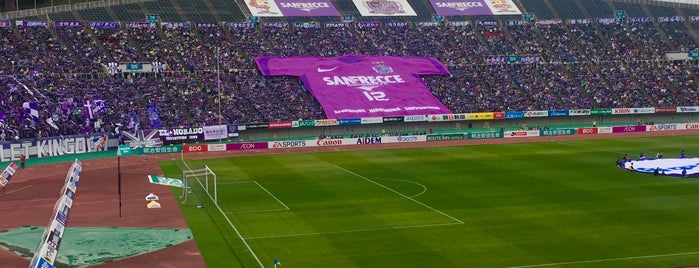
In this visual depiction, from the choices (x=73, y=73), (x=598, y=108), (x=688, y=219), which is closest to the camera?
(x=688, y=219)

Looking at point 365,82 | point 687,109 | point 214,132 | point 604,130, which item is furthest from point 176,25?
point 687,109

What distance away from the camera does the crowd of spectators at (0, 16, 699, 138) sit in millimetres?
86812

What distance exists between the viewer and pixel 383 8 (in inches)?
4811

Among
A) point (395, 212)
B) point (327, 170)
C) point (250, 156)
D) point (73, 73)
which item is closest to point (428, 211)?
point (395, 212)

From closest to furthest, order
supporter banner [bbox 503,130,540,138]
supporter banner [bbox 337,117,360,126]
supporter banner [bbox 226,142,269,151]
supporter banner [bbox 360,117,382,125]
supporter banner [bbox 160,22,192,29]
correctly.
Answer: supporter banner [bbox 226,142,269,151] < supporter banner [bbox 503,130,540,138] < supporter banner [bbox 337,117,360,126] < supporter banner [bbox 360,117,382,125] < supporter banner [bbox 160,22,192,29]

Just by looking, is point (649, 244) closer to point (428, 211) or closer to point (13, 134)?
point (428, 211)

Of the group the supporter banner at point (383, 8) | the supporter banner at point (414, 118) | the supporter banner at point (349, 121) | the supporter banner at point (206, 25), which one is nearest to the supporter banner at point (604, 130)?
the supporter banner at point (414, 118)

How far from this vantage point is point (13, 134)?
72.6 meters

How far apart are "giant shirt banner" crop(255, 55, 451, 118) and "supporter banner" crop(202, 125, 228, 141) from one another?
15365 millimetres

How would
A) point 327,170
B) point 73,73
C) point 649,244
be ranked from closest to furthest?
point 649,244 < point 327,170 < point 73,73

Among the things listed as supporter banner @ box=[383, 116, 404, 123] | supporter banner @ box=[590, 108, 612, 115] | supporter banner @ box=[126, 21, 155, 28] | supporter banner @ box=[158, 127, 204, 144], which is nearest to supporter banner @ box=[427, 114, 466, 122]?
supporter banner @ box=[383, 116, 404, 123]

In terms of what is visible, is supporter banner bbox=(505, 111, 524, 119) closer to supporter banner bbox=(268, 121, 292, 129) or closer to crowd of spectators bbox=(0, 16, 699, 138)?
crowd of spectators bbox=(0, 16, 699, 138)

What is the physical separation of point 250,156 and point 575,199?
34.9 metres

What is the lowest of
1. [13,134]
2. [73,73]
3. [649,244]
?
[649,244]
